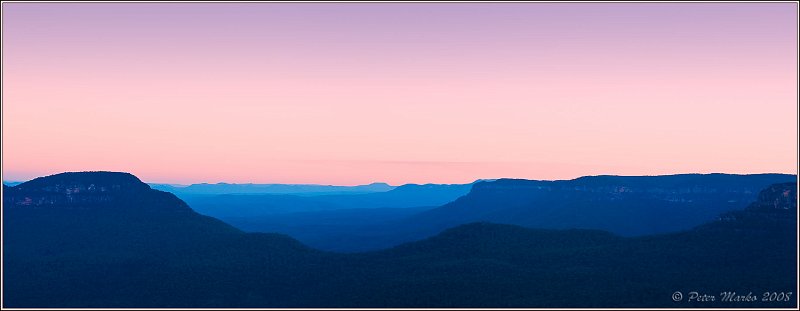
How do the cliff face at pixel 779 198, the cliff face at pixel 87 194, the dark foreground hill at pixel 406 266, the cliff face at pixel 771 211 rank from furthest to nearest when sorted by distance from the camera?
the cliff face at pixel 87 194, the cliff face at pixel 779 198, the cliff face at pixel 771 211, the dark foreground hill at pixel 406 266

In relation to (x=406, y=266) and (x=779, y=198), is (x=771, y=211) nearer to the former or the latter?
(x=779, y=198)

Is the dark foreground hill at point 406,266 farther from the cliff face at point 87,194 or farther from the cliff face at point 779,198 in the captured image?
the cliff face at point 87,194

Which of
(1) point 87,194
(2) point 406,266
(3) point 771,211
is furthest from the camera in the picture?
(1) point 87,194

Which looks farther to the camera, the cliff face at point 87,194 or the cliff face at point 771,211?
the cliff face at point 87,194

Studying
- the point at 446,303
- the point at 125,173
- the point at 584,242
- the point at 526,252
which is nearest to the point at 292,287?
the point at 446,303

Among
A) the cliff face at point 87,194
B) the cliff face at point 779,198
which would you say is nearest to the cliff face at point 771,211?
the cliff face at point 779,198

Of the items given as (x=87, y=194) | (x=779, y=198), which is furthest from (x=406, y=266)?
(x=87, y=194)

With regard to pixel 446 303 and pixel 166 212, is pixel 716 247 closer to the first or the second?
pixel 446 303

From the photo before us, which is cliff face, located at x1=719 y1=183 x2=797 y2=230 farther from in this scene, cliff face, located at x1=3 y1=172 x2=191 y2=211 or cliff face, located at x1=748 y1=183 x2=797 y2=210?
cliff face, located at x1=3 y1=172 x2=191 y2=211

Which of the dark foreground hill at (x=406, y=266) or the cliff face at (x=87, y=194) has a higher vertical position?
the cliff face at (x=87, y=194)
